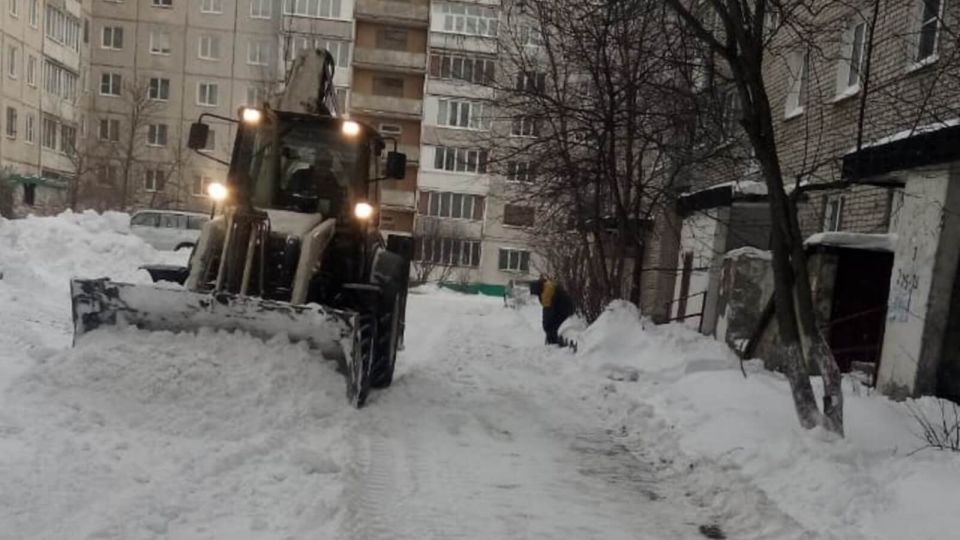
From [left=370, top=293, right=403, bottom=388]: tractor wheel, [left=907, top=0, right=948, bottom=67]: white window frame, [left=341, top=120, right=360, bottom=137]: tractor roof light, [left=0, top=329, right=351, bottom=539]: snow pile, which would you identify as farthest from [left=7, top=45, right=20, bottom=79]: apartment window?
[left=907, top=0, right=948, bottom=67]: white window frame

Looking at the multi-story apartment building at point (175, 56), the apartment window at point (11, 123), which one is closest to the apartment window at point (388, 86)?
the multi-story apartment building at point (175, 56)

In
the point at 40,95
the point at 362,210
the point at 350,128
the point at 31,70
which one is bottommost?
the point at 362,210

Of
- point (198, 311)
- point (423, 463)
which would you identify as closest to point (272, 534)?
point (423, 463)

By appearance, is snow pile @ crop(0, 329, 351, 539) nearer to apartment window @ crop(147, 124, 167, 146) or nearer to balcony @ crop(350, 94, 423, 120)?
balcony @ crop(350, 94, 423, 120)

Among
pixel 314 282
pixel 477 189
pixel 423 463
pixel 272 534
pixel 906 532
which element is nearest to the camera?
pixel 272 534

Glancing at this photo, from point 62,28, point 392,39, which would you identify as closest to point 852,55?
point 392,39

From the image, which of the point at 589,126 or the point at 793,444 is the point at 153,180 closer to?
the point at 589,126

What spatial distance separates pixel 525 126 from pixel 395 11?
32370 mm

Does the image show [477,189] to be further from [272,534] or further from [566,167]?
[272,534]

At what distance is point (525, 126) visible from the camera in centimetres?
1616

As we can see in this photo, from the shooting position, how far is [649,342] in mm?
11703

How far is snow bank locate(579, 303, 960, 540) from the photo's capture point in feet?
Result: 15.4

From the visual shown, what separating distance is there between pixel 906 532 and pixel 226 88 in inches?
1895

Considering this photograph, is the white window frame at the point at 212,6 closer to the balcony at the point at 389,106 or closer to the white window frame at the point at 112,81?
the white window frame at the point at 112,81
